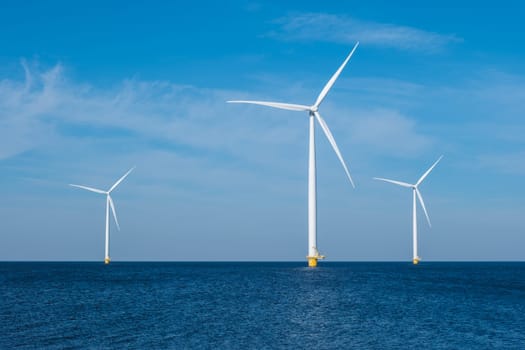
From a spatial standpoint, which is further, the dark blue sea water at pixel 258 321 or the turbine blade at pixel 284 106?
the turbine blade at pixel 284 106

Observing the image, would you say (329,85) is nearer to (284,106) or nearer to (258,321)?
(284,106)

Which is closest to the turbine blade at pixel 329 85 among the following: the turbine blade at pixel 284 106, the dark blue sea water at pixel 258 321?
the turbine blade at pixel 284 106

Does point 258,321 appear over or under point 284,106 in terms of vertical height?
under

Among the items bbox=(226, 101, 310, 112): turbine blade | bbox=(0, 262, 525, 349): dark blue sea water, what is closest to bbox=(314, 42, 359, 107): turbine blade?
bbox=(226, 101, 310, 112): turbine blade

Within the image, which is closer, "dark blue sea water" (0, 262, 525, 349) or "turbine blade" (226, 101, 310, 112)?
"dark blue sea water" (0, 262, 525, 349)

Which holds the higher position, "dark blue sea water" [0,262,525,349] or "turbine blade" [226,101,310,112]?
"turbine blade" [226,101,310,112]

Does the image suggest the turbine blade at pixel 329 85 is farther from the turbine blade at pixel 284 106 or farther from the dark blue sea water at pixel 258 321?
the dark blue sea water at pixel 258 321

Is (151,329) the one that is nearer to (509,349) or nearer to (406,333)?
(406,333)

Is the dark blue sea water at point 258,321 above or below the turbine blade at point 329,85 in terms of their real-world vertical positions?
below

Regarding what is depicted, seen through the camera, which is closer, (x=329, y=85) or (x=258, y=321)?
(x=258, y=321)

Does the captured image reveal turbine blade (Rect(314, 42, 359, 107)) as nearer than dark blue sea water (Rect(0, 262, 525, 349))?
No

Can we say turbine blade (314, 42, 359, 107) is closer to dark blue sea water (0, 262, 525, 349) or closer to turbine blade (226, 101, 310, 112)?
turbine blade (226, 101, 310, 112)

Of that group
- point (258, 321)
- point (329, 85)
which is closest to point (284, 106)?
point (329, 85)

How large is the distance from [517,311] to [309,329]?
3034 cm
